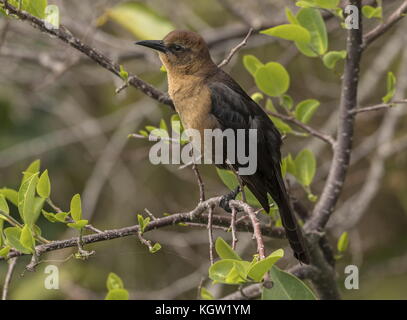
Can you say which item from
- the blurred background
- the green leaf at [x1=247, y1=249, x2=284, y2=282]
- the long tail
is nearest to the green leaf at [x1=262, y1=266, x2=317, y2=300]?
the green leaf at [x1=247, y1=249, x2=284, y2=282]

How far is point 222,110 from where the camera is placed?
10.8ft

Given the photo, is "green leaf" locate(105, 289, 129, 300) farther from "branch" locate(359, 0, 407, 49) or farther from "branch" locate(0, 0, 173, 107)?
"branch" locate(359, 0, 407, 49)

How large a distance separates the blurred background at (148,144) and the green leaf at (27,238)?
195 centimetres

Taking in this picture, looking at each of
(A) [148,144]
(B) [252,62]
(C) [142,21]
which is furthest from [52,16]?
(A) [148,144]

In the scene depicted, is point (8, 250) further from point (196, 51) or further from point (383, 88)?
point (383, 88)

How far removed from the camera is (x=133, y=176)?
6156 millimetres

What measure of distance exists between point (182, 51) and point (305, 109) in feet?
2.82

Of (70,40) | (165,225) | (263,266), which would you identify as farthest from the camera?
(70,40)

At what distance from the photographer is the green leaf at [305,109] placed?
311cm

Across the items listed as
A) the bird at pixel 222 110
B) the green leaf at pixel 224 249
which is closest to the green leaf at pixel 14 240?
the green leaf at pixel 224 249

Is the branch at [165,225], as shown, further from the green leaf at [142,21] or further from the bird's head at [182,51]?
the green leaf at [142,21]

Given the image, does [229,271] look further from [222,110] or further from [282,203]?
[222,110]

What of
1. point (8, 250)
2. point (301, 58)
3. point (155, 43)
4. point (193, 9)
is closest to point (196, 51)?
point (155, 43)

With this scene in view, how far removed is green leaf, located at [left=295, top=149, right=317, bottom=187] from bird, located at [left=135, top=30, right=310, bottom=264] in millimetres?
103
